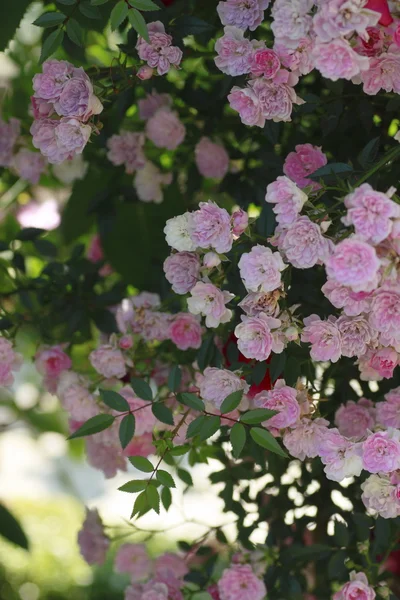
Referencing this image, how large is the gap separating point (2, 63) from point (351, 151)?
0.58 m

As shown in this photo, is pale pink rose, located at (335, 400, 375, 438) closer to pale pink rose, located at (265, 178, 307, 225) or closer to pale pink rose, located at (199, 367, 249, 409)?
pale pink rose, located at (199, 367, 249, 409)

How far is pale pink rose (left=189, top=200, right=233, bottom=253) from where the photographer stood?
642mm

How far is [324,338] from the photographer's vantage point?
0.67 m

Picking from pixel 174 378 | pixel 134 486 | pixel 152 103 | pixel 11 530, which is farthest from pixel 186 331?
pixel 11 530

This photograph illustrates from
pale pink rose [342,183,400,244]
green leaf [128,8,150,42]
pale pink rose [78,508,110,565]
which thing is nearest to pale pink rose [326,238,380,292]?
pale pink rose [342,183,400,244]

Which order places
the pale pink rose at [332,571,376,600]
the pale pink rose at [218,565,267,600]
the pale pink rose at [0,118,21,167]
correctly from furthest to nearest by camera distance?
the pale pink rose at [0,118,21,167]
the pale pink rose at [218,565,267,600]
the pale pink rose at [332,571,376,600]

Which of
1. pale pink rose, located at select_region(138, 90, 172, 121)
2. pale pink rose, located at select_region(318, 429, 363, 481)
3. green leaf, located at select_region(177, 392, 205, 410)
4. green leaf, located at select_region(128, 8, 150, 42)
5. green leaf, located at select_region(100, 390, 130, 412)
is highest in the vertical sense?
green leaf, located at select_region(128, 8, 150, 42)

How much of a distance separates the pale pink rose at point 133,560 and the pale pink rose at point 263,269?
0.57m

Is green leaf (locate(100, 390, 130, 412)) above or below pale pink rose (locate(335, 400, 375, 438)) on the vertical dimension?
above

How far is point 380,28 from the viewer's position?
626 mm

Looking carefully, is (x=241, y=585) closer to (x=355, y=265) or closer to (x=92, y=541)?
(x=92, y=541)

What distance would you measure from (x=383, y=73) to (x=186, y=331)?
0.32 meters

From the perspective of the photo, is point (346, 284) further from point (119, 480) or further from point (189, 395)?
point (119, 480)

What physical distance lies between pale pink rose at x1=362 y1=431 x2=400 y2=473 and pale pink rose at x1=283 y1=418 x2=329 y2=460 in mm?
66
